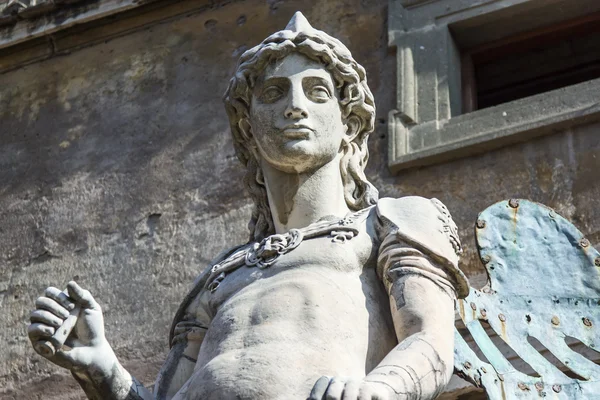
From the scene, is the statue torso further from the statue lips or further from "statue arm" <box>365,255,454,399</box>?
the statue lips

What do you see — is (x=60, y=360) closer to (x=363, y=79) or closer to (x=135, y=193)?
(x=363, y=79)

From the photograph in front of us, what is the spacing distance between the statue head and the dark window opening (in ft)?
11.2

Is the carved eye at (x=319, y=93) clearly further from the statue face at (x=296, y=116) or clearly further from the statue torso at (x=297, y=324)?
the statue torso at (x=297, y=324)

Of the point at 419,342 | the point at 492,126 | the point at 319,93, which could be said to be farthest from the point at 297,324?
the point at 492,126

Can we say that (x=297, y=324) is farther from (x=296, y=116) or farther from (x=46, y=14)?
(x=46, y=14)

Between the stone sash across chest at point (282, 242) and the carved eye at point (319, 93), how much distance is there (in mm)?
418

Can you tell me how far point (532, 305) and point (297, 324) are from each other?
1.30 meters

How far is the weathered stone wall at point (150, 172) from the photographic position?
8.81m

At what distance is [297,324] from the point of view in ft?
17.2

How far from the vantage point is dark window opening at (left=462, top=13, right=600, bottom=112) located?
9.47 metres

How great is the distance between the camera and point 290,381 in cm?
503

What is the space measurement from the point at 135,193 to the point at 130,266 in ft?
1.65

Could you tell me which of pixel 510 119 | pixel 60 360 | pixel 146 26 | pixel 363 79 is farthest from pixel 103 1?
pixel 60 360

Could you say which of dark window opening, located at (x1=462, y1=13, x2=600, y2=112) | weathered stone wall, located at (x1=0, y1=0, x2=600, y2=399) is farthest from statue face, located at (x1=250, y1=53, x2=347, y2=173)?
dark window opening, located at (x1=462, y1=13, x2=600, y2=112)
